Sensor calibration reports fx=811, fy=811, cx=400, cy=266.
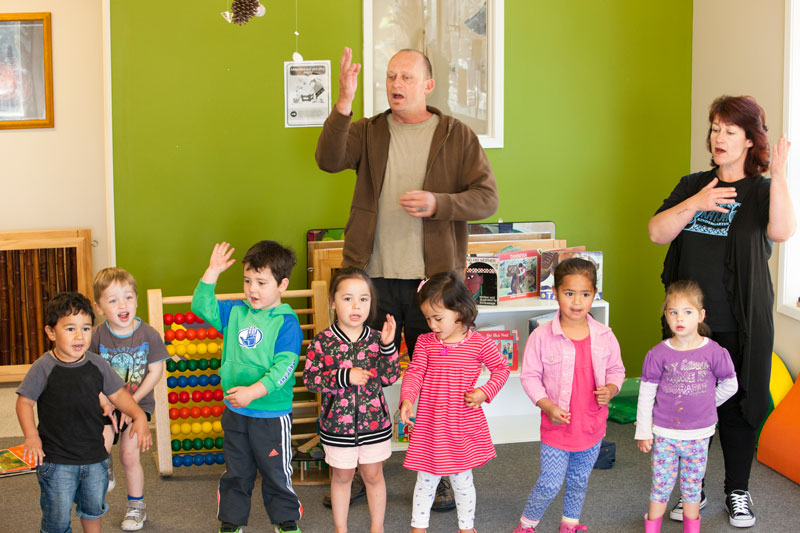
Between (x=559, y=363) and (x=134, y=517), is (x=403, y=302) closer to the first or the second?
(x=559, y=363)

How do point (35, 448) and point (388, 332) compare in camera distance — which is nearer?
point (35, 448)

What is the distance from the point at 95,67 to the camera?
15.3 ft

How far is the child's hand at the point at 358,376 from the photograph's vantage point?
2.63m

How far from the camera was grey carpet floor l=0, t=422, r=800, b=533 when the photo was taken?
3.01 metres

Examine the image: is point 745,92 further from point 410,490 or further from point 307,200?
point 410,490

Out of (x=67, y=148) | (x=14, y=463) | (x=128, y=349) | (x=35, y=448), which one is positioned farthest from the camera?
(x=67, y=148)

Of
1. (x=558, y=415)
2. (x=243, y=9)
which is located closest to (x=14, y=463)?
(x=243, y=9)

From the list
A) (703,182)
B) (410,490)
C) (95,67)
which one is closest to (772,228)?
(703,182)

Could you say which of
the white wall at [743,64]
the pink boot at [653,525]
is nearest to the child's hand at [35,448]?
the pink boot at [653,525]

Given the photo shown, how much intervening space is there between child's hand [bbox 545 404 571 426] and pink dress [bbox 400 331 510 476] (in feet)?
0.62

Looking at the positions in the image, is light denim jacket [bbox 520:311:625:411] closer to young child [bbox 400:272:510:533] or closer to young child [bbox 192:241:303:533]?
young child [bbox 400:272:510:533]

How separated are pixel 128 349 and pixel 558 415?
1539mm

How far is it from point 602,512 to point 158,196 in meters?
2.55

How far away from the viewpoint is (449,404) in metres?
2.69
